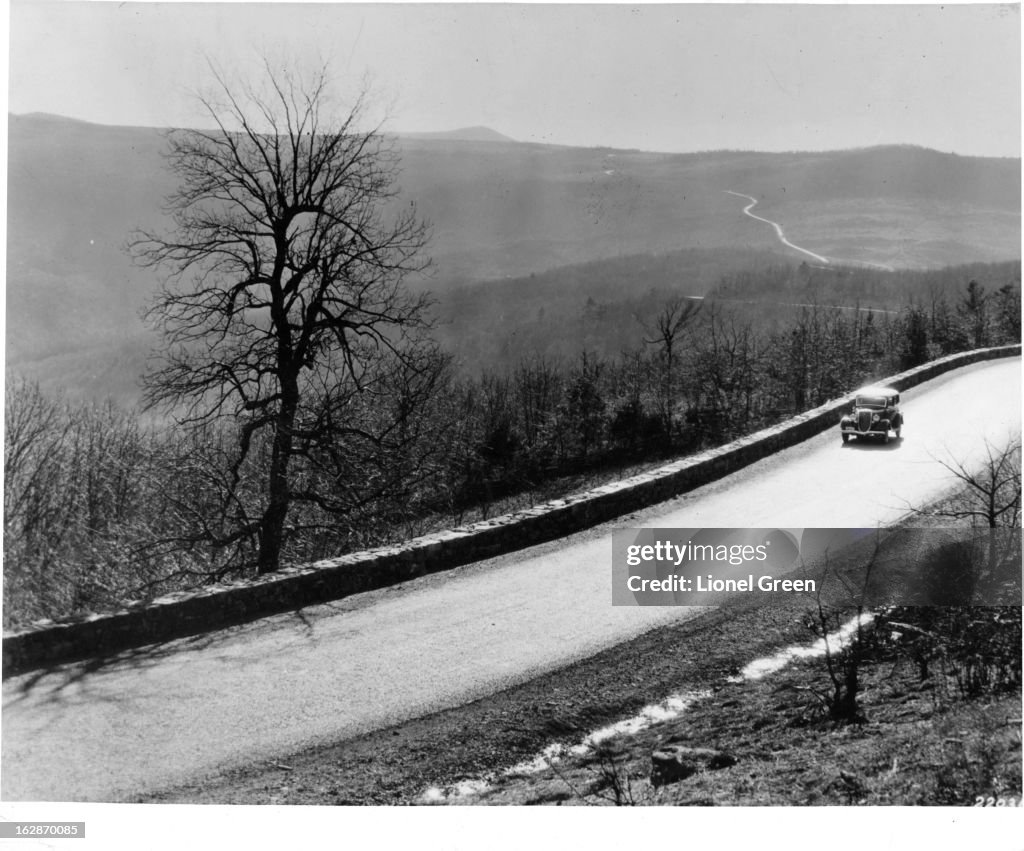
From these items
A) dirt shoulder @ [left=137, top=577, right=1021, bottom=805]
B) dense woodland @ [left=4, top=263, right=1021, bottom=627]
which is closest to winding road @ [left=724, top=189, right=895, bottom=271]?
dense woodland @ [left=4, top=263, right=1021, bottom=627]

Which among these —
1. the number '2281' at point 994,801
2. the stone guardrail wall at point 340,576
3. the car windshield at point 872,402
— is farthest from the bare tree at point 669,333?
the number '2281' at point 994,801

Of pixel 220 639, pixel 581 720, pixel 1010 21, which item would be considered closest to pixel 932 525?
pixel 581 720

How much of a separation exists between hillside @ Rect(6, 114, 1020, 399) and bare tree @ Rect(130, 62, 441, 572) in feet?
1.15

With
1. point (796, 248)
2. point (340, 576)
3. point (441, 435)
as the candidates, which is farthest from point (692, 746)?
point (796, 248)

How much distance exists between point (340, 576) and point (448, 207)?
502 centimetres

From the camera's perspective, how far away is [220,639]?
224 inches

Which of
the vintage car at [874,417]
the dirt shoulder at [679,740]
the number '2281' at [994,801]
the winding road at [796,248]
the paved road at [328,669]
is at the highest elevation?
the winding road at [796,248]

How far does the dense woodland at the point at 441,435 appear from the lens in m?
8.55

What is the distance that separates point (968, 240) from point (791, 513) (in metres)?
8.68

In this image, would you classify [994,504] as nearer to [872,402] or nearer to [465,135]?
[872,402]

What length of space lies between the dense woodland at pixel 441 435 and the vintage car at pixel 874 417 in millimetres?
2668

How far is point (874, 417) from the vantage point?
32.1 feet

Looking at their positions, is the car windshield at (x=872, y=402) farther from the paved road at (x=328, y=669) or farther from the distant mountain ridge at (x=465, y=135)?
the distant mountain ridge at (x=465, y=135)

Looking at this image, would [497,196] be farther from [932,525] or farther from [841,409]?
[932,525]
